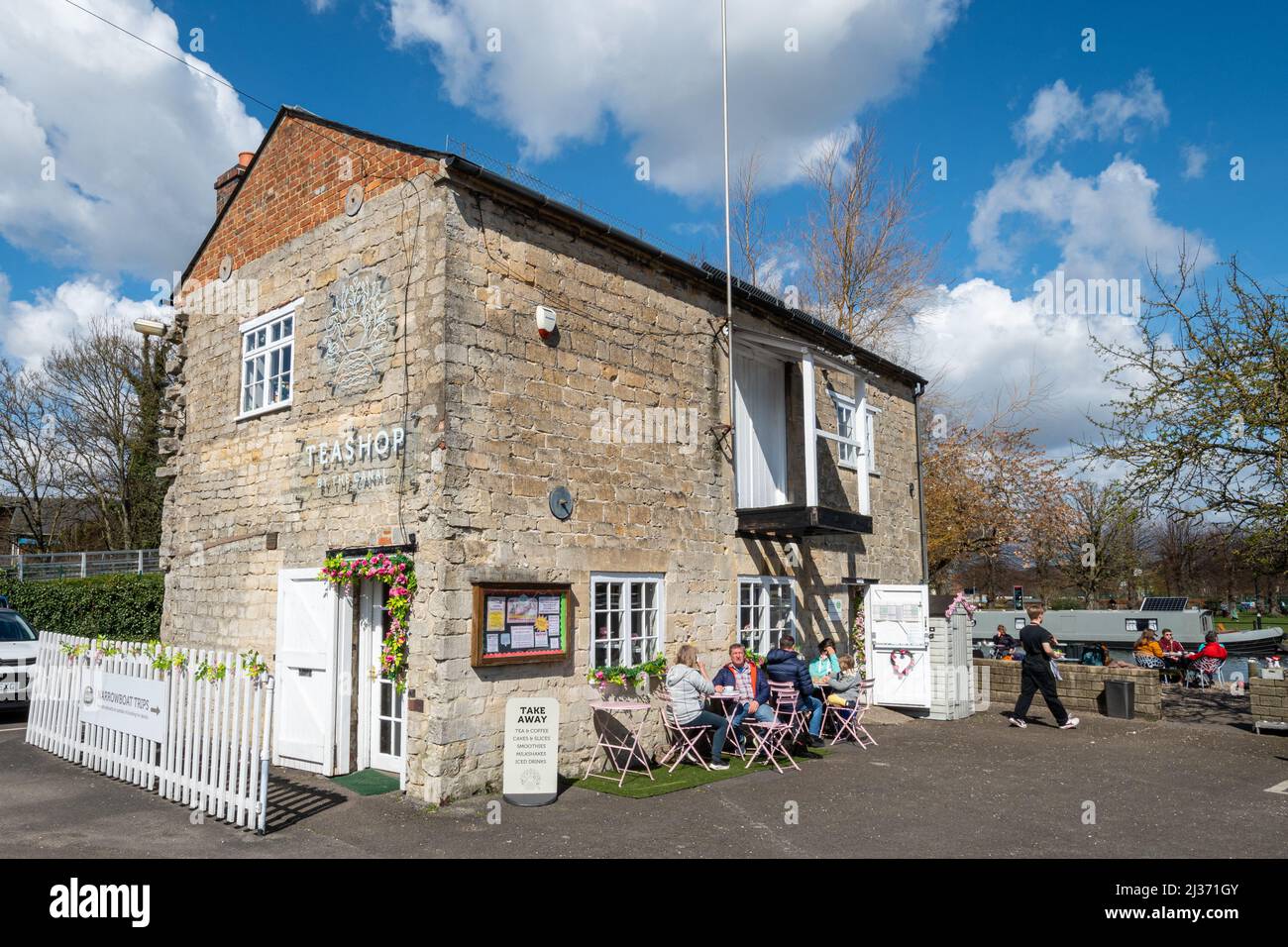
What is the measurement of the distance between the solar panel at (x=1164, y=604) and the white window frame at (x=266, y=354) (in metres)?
22.3

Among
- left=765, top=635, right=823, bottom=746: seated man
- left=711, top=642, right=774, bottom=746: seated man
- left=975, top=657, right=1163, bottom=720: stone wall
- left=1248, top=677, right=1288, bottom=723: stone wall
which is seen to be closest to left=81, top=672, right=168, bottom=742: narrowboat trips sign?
left=711, top=642, right=774, bottom=746: seated man

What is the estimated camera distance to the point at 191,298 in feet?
40.1

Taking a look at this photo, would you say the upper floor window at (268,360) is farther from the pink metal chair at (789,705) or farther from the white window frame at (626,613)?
the pink metal chair at (789,705)

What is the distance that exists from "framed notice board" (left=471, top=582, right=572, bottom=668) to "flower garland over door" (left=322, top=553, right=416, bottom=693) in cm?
72

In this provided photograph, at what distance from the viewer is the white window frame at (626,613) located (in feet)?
30.6

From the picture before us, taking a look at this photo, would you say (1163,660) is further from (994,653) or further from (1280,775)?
(1280,775)

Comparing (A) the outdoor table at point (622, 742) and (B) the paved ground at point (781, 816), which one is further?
(A) the outdoor table at point (622, 742)

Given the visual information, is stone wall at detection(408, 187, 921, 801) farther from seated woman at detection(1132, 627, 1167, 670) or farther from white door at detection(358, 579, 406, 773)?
seated woman at detection(1132, 627, 1167, 670)

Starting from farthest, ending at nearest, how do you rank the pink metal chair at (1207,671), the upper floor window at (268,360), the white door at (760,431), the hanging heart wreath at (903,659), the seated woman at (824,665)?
the pink metal chair at (1207,671), the hanging heart wreath at (903,659), the white door at (760,431), the seated woman at (824,665), the upper floor window at (268,360)

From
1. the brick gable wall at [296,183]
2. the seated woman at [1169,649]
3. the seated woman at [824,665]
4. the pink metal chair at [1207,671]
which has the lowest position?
the pink metal chair at [1207,671]

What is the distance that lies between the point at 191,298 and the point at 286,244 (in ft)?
8.59

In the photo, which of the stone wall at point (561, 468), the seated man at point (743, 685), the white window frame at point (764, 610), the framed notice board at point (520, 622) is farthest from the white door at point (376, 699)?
the white window frame at point (764, 610)

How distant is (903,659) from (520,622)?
7732 mm
